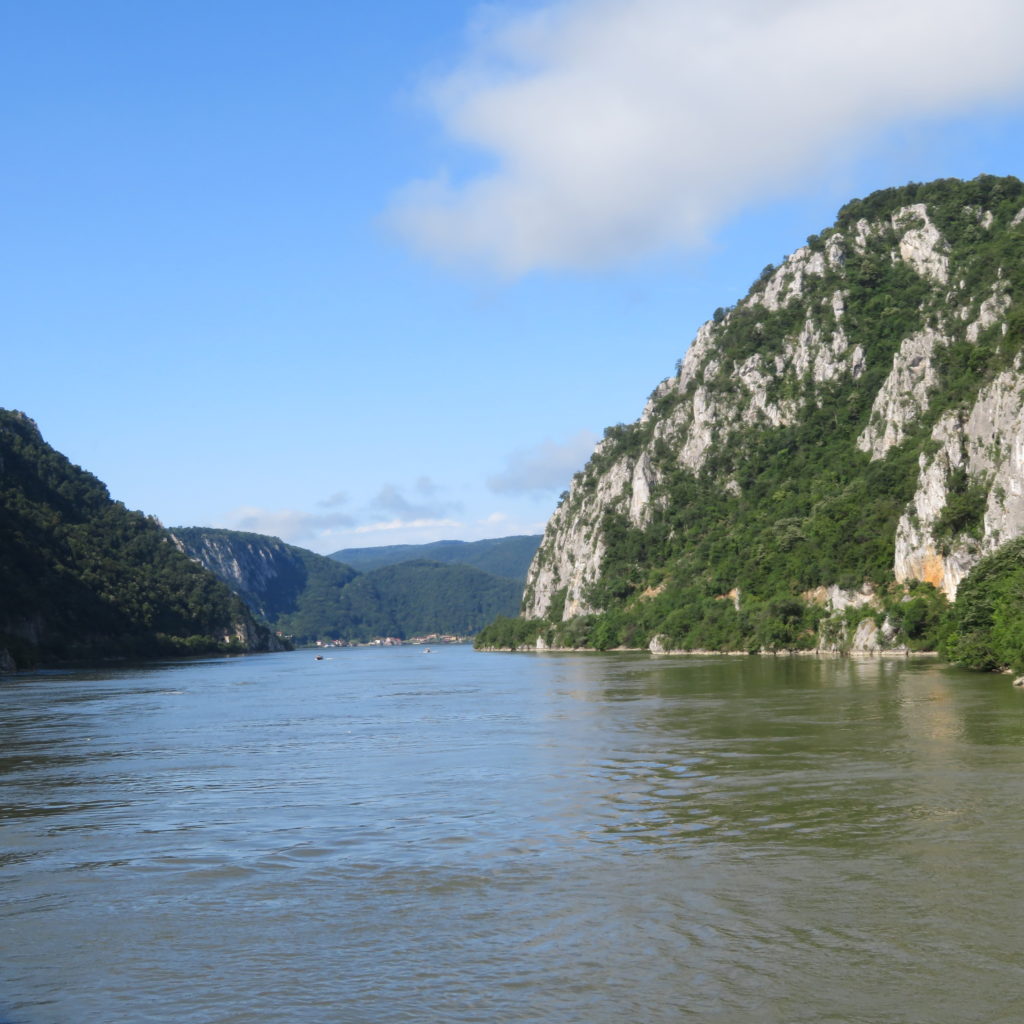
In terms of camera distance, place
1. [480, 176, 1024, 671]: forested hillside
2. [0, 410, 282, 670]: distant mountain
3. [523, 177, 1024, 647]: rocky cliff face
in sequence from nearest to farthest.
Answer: [480, 176, 1024, 671]: forested hillside → [523, 177, 1024, 647]: rocky cliff face → [0, 410, 282, 670]: distant mountain

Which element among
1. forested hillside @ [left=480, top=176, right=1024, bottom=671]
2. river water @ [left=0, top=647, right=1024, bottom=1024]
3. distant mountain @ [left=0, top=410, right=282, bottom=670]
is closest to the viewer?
river water @ [left=0, top=647, right=1024, bottom=1024]

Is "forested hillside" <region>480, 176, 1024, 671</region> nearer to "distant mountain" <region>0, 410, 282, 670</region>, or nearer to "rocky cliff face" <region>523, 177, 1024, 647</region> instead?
"rocky cliff face" <region>523, 177, 1024, 647</region>

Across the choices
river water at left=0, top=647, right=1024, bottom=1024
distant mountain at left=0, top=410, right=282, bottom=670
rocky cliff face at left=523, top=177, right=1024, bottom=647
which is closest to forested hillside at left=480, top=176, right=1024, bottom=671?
rocky cliff face at left=523, top=177, right=1024, bottom=647

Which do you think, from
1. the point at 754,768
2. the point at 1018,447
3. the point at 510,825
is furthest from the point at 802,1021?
the point at 1018,447

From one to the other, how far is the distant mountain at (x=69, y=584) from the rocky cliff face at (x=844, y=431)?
67283 mm

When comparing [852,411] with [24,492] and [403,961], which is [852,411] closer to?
[24,492]

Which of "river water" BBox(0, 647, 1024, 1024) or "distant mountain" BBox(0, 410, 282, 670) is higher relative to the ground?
"distant mountain" BBox(0, 410, 282, 670)

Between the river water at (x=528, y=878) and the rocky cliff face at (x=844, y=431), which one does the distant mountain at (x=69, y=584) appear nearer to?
the rocky cliff face at (x=844, y=431)

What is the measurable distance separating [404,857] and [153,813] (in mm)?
8557

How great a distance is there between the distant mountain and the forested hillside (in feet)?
211

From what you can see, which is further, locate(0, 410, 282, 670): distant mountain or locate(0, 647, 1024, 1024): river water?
locate(0, 410, 282, 670): distant mountain

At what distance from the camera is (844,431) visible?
150250mm

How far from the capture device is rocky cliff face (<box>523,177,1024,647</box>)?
9706cm

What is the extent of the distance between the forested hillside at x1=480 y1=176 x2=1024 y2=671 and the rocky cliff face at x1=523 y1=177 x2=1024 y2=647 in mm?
306
